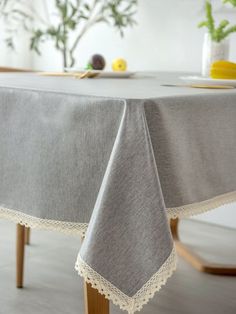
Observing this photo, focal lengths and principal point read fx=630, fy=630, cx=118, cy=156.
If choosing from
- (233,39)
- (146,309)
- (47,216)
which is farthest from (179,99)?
(233,39)

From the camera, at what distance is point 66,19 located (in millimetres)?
3953

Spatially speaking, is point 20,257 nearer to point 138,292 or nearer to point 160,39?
point 138,292

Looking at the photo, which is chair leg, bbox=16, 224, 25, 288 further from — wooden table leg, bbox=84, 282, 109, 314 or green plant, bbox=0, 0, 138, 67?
green plant, bbox=0, 0, 138, 67

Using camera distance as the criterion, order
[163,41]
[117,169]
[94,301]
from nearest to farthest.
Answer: [117,169], [94,301], [163,41]

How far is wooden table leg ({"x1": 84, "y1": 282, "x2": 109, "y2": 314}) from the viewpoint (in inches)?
56.2

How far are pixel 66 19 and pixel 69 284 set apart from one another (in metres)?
1.97

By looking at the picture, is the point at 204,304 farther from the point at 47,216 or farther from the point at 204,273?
the point at 47,216

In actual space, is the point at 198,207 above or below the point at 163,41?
below

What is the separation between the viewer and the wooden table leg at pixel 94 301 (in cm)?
143

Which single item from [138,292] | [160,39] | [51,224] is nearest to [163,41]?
[160,39]

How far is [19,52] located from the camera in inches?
183

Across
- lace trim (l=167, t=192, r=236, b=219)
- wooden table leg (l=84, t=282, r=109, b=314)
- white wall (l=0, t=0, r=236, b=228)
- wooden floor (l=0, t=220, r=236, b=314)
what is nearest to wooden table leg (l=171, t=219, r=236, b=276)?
wooden floor (l=0, t=220, r=236, b=314)

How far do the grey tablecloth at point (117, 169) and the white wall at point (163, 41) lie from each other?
6.79ft

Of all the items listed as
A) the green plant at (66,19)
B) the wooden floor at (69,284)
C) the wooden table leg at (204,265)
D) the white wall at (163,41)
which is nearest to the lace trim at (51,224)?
Result: the wooden floor at (69,284)
